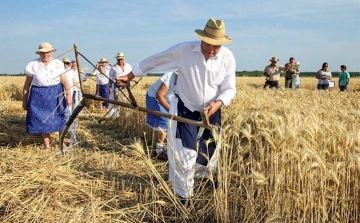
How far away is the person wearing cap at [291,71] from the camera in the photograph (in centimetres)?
1345

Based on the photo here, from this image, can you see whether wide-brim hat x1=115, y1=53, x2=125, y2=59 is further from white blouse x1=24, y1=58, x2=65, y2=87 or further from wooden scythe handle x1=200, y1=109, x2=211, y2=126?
wooden scythe handle x1=200, y1=109, x2=211, y2=126

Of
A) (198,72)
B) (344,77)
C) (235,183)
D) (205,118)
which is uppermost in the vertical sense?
(198,72)

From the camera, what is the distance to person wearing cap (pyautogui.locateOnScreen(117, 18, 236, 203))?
3721 millimetres

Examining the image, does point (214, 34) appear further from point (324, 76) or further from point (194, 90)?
point (324, 76)

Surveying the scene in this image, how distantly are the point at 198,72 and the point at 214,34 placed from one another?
394 mm

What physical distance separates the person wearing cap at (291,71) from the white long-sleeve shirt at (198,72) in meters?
10.0

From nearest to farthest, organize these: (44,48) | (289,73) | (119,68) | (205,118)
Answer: (205,118), (44,48), (119,68), (289,73)

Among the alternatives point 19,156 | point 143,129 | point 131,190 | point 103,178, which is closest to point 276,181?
point 131,190

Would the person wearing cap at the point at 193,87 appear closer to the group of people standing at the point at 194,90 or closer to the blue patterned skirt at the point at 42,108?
the group of people standing at the point at 194,90

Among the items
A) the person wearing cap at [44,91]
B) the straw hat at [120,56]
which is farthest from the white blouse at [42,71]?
the straw hat at [120,56]

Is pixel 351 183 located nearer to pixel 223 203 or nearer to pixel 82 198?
pixel 223 203

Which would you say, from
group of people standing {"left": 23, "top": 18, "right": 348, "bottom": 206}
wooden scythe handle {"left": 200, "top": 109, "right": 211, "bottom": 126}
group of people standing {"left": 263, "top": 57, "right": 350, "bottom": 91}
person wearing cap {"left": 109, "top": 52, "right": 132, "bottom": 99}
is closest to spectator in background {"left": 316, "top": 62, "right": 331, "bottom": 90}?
group of people standing {"left": 263, "top": 57, "right": 350, "bottom": 91}

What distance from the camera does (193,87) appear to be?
3.81 meters

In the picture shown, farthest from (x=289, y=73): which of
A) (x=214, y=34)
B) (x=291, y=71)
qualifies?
(x=214, y=34)
